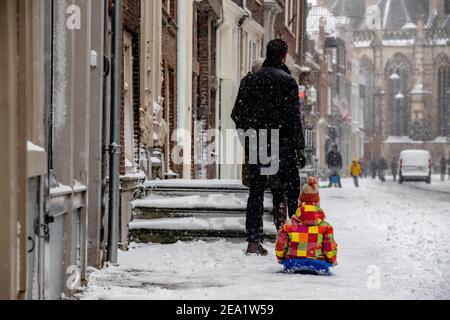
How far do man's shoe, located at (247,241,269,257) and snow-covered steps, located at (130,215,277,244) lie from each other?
872 millimetres

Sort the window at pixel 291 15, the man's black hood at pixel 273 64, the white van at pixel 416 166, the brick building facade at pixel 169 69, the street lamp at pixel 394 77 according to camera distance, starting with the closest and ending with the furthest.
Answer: the man's black hood at pixel 273 64 < the brick building facade at pixel 169 69 < the window at pixel 291 15 < the white van at pixel 416 166 < the street lamp at pixel 394 77

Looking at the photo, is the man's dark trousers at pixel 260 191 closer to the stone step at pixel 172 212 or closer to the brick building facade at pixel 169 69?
the stone step at pixel 172 212

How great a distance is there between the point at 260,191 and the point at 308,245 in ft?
5.11

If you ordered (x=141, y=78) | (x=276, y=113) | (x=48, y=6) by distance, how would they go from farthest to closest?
(x=141, y=78), (x=276, y=113), (x=48, y=6)

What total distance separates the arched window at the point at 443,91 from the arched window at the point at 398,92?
122 inches

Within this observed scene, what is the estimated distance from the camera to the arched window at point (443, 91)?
331ft

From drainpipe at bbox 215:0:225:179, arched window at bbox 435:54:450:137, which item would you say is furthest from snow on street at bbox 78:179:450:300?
arched window at bbox 435:54:450:137

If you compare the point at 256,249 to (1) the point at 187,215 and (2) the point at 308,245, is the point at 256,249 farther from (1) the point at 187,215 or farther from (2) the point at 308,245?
(1) the point at 187,215

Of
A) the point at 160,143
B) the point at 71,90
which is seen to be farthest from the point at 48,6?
the point at 160,143

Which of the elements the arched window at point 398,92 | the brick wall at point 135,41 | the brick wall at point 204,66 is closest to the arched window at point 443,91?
the arched window at point 398,92

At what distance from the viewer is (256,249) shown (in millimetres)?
9812
